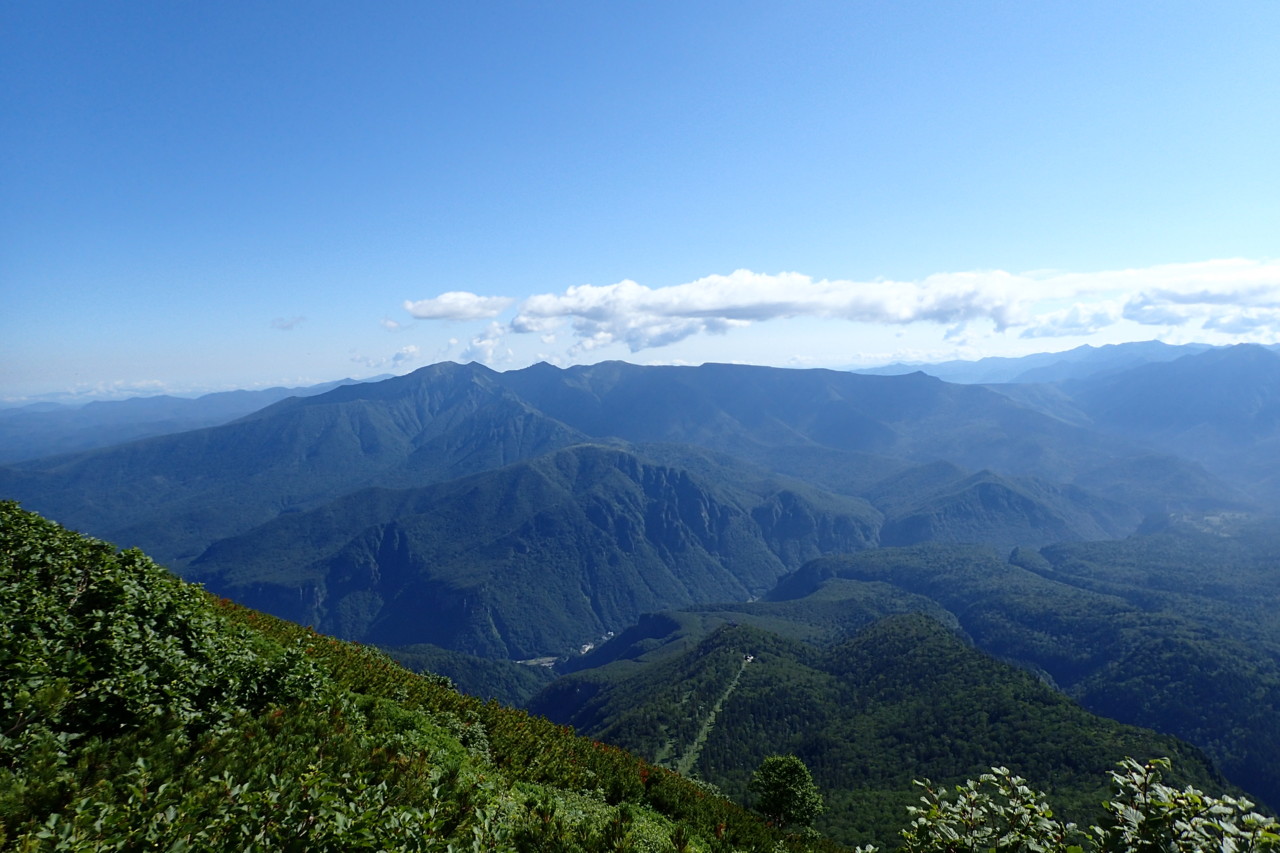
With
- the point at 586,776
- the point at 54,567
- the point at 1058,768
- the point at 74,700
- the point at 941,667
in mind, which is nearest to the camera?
the point at 74,700

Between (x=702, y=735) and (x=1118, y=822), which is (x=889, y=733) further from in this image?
(x=1118, y=822)

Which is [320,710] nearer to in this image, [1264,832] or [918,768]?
[1264,832]

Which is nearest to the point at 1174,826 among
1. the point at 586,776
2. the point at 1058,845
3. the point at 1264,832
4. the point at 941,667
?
the point at 1264,832

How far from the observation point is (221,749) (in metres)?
12.6

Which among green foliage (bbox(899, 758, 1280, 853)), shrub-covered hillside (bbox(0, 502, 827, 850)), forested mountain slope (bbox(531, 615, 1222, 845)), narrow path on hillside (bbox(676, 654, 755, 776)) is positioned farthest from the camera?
narrow path on hillside (bbox(676, 654, 755, 776))

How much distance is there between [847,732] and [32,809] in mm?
188426

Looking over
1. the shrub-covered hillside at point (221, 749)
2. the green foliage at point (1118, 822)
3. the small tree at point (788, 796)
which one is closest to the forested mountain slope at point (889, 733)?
the small tree at point (788, 796)

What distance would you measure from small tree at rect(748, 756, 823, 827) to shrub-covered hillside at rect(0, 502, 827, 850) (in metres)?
21.6

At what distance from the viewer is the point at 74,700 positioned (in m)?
11.8

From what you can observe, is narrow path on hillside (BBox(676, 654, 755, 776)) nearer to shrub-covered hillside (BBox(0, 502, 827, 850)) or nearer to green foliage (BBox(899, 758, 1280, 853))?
shrub-covered hillside (BBox(0, 502, 827, 850))

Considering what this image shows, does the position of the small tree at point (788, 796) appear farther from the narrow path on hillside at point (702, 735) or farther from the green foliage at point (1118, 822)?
the narrow path on hillside at point (702, 735)

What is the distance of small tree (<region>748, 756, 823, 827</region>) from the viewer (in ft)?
133

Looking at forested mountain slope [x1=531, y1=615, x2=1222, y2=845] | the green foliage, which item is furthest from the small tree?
forested mountain slope [x1=531, y1=615, x2=1222, y2=845]

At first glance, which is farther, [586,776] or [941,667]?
[941,667]
